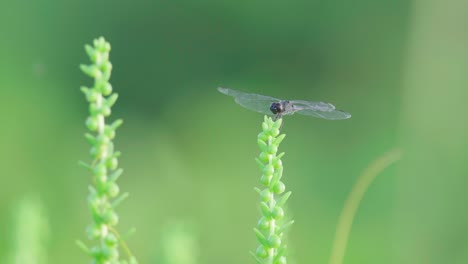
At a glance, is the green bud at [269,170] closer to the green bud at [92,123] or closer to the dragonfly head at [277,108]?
the green bud at [92,123]

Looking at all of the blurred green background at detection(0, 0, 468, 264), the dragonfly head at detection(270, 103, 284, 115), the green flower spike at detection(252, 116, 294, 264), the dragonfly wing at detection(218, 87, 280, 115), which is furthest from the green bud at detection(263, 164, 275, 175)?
the blurred green background at detection(0, 0, 468, 264)

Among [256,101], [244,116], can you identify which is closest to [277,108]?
[256,101]

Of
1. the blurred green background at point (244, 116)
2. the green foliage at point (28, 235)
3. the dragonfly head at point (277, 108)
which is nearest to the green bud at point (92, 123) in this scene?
the green foliage at point (28, 235)

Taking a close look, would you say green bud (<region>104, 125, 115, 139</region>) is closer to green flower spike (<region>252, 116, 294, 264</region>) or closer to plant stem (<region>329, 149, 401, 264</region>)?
green flower spike (<region>252, 116, 294, 264</region>)

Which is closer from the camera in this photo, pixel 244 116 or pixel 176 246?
pixel 176 246

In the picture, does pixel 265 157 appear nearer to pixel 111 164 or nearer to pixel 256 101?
pixel 111 164
